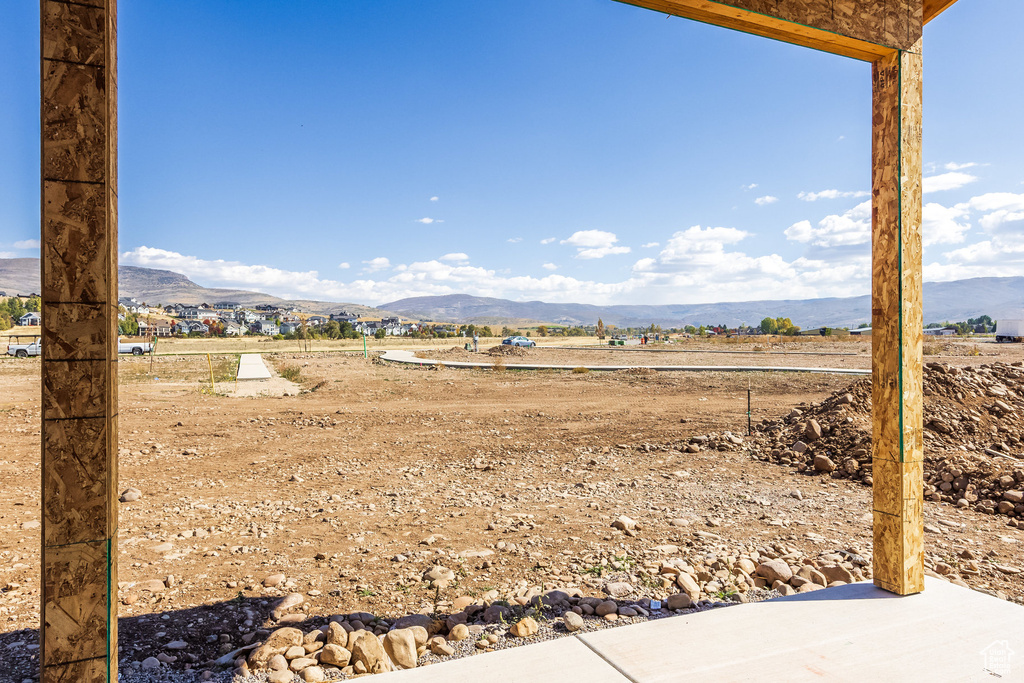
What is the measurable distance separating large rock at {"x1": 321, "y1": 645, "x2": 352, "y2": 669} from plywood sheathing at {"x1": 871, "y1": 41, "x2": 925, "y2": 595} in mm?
3462

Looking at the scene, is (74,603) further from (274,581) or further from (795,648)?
(795,648)

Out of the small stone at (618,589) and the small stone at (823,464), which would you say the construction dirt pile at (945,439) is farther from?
the small stone at (618,589)

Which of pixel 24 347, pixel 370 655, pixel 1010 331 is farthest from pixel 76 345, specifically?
pixel 1010 331

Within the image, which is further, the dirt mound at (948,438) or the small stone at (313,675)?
the dirt mound at (948,438)

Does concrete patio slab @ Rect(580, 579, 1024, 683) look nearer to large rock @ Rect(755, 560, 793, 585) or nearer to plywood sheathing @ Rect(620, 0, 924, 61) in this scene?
large rock @ Rect(755, 560, 793, 585)

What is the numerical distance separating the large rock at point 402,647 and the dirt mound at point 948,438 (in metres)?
6.71

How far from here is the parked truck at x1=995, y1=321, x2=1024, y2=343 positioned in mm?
48162

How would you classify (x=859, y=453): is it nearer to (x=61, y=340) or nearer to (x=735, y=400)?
(x=735, y=400)

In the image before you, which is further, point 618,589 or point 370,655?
point 618,589

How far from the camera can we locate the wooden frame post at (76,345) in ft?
6.07

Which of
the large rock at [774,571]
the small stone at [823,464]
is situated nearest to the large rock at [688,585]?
the large rock at [774,571]

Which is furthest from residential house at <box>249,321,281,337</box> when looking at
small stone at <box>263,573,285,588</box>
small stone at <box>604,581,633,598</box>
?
small stone at <box>604,581,633,598</box>

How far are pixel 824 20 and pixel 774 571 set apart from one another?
13.0 ft

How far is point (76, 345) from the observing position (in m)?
1.87
